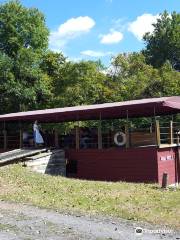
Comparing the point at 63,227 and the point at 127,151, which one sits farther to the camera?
the point at 127,151

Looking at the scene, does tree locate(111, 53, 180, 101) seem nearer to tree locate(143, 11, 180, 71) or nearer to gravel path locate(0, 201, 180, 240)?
tree locate(143, 11, 180, 71)

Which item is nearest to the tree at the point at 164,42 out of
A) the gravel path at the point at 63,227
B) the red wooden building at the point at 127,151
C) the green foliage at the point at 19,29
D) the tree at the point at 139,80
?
the tree at the point at 139,80

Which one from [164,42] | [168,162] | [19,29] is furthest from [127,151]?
[164,42]

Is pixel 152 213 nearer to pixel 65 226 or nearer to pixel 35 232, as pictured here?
pixel 65 226

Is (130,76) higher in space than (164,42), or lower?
lower

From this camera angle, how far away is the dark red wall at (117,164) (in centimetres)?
2098

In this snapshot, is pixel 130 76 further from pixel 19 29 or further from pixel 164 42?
pixel 164 42

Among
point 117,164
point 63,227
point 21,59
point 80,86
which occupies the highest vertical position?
point 21,59

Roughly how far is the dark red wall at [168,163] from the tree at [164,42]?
44.5 meters

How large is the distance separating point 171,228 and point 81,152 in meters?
13.1

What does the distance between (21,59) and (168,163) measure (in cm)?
2317

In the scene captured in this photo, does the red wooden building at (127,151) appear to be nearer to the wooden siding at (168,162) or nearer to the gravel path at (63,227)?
the wooden siding at (168,162)

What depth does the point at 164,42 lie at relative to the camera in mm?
70062

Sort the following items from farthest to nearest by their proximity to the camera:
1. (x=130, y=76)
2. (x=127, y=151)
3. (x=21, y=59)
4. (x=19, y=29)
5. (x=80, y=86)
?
(x=130, y=76), (x=19, y=29), (x=21, y=59), (x=80, y=86), (x=127, y=151)
